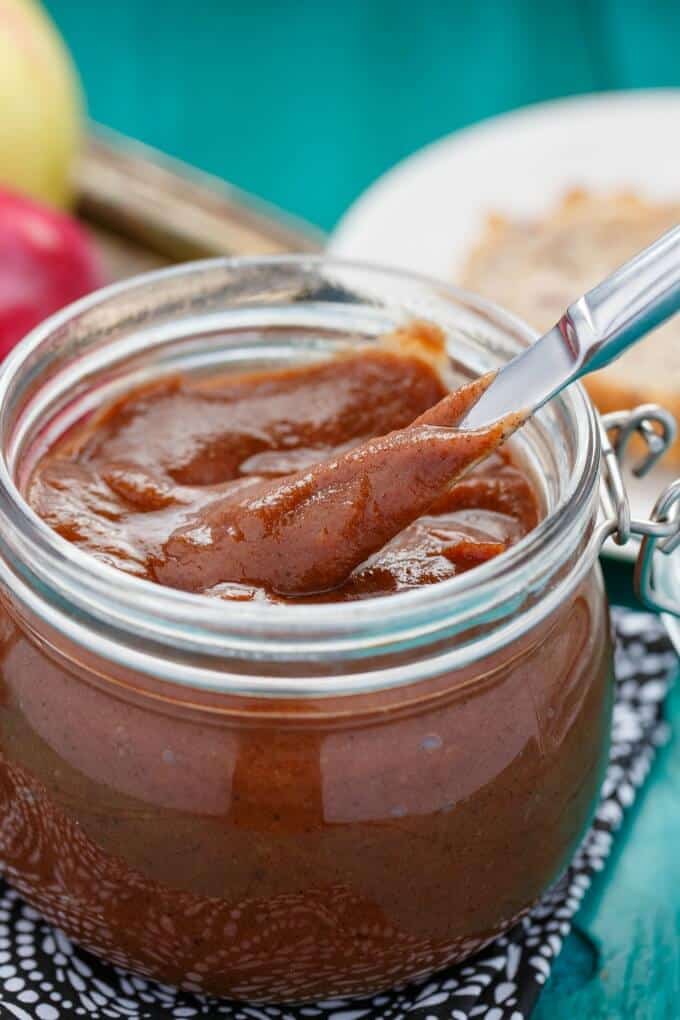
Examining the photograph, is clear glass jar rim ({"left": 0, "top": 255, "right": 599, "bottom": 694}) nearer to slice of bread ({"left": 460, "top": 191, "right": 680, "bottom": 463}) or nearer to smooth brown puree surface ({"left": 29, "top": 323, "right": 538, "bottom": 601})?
smooth brown puree surface ({"left": 29, "top": 323, "right": 538, "bottom": 601})

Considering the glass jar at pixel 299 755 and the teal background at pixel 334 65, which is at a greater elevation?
the glass jar at pixel 299 755

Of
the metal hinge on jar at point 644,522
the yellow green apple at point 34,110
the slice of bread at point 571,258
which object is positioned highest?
the metal hinge on jar at point 644,522

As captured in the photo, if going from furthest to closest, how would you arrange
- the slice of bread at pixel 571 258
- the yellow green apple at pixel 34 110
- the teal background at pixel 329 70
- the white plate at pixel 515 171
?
the teal background at pixel 329 70, the white plate at pixel 515 171, the yellow green apple at pixel 34 110, the slice of bread at pixel 571 258

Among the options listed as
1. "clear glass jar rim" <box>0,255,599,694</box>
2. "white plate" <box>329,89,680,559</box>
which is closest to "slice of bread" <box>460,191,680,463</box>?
"white plate" <box>329,89,680,559</box>

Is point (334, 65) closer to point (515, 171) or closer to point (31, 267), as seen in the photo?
point (515, 171)

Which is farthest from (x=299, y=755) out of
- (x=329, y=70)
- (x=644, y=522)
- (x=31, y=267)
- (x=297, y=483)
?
(x=329, y=70)

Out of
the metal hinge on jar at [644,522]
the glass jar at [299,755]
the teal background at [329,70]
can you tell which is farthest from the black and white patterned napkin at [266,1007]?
the teal background at [329,70]

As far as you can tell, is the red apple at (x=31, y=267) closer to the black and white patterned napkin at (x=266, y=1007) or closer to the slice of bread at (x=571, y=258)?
the slice of bread at (x=571, y=258)
